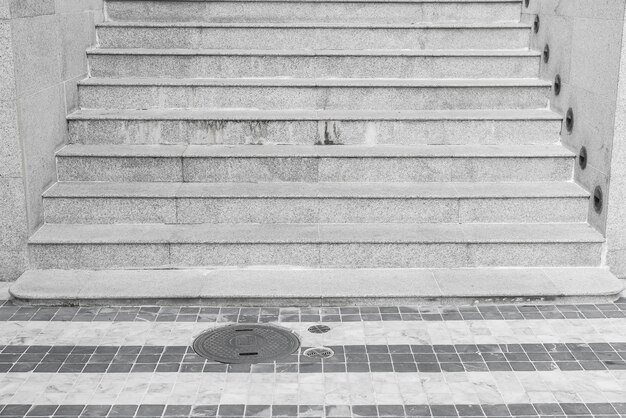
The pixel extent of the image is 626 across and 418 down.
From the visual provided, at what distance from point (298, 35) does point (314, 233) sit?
100 inches

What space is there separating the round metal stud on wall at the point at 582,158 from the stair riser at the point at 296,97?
1045 mm

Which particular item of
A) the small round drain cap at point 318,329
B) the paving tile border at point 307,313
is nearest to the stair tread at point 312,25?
the paving tile border at point 307,313

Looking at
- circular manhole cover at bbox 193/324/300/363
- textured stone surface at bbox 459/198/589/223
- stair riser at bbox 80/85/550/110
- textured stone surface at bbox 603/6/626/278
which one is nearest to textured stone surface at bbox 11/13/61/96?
stair riser at bbox 80/85/550/110

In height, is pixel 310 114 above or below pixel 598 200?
above

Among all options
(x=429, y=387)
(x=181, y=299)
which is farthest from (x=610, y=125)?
(x=181, y=299)

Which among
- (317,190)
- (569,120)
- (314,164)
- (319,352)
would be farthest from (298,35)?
(319,352)

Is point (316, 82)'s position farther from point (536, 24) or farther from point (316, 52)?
point (536, 24)

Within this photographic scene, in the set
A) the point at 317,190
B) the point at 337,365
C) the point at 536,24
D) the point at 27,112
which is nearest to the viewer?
the point at 337,365

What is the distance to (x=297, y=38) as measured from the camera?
8266mm

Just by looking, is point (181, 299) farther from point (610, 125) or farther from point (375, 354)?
point (610, 125)

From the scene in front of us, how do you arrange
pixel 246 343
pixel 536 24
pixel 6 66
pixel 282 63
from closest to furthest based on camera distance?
pixel 246 343 → pixel 6 66 → pixel 282 63 → pixel 536 24

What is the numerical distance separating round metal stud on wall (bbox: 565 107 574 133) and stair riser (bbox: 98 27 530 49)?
1.44 metres

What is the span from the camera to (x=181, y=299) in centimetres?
606

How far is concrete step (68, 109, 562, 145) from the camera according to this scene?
738cm
